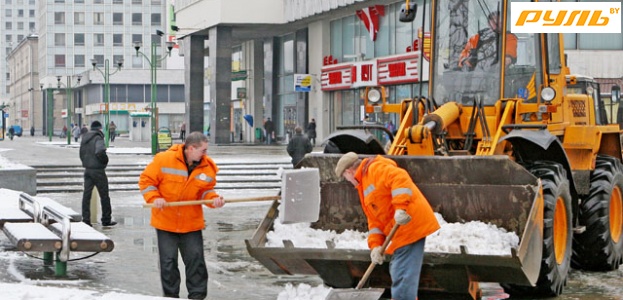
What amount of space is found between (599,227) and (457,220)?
251 cm

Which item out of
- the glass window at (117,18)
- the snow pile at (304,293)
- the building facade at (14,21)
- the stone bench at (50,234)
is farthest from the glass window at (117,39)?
the snow pile at (304,293)

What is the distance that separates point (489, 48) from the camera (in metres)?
11.9

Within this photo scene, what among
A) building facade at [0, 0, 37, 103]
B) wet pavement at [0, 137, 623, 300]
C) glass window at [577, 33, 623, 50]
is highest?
building facade at [0, 0, 37, 103]

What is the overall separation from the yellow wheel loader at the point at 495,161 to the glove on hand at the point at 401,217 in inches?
62.6

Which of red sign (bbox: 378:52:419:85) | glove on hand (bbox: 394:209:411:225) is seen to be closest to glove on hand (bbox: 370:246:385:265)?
glove on hand (bbox: 394:209:411:225)

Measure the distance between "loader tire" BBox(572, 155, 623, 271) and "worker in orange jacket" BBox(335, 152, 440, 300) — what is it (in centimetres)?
439

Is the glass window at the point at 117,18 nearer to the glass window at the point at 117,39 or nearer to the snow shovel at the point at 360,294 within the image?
the glass window at the point at 117,39

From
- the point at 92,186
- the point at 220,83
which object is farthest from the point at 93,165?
the point at 220,83

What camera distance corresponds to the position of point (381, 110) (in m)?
12.3

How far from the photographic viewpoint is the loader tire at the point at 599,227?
1173 cm

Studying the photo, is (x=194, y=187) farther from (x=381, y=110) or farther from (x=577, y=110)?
(x=577, y=110)

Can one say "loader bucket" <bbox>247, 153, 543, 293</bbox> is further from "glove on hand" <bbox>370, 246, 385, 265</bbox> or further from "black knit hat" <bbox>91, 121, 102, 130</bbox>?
"black knit hat" <bbox>91, 121, 102, 130</bbox>

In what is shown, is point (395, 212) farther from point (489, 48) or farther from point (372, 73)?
point (372, 73)

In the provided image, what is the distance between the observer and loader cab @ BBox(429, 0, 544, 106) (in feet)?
38.4
